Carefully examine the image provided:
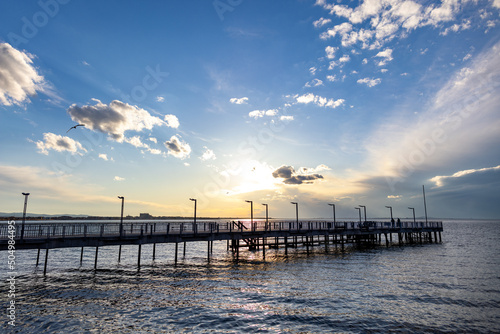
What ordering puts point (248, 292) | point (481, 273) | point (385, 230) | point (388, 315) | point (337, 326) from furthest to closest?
point (385, 230)
point (481, 273)
point (248, 292)
point (388, 315)
point (337, 326)

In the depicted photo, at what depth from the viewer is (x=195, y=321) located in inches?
691

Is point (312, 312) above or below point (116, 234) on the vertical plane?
below

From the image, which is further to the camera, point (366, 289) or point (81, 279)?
point (81, 279)

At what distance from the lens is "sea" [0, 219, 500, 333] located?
16.9 metres

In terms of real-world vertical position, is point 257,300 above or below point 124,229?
below

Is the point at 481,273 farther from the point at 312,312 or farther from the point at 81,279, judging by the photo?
the point at 81,279

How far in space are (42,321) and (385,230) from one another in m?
65.9

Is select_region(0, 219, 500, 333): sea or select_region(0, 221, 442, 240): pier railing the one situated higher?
select_region(0, 221, 442, 240): pier railing

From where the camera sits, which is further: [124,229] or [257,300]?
[124,229]

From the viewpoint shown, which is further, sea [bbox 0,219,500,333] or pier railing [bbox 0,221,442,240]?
pier railing [bbox 0,221,442,240]

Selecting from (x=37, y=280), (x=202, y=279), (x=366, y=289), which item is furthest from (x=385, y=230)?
(x=37, y=280)

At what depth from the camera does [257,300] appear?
21.7 m

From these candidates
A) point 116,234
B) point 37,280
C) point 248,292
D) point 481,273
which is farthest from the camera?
point 116,234

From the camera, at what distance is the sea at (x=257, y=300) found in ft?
55.4
